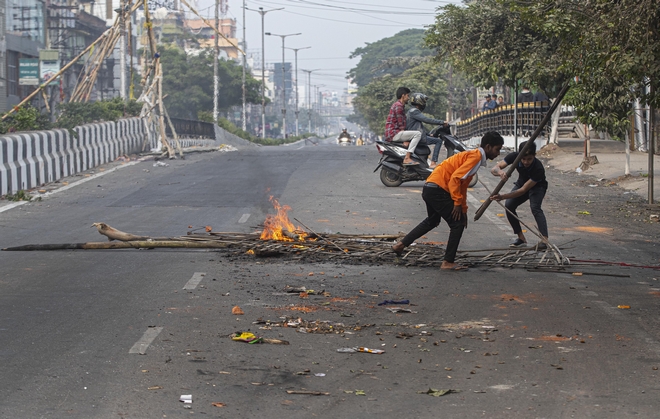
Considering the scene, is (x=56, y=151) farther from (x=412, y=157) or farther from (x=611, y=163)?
(x=611, y=163)

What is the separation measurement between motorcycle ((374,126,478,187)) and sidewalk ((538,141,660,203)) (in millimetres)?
3505

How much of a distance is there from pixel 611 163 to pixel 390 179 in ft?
25.6

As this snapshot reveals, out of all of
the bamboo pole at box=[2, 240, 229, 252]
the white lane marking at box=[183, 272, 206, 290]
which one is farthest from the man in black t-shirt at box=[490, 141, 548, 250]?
the white lane marking at box=[183, 272, 206, 290]

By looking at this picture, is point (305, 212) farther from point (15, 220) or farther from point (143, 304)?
point (143, 304)

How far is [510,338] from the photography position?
627 centimetres

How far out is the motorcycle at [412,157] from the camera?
1723cm

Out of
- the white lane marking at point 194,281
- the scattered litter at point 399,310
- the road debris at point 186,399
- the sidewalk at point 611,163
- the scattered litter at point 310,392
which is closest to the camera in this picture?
the road debris at point 186,399

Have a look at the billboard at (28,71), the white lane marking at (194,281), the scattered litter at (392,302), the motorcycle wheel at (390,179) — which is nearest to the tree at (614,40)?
the scattered litter at (392,302)

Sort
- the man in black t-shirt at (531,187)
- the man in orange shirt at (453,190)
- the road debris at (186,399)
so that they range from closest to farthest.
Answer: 1. the road debris at (186,399)
2. the man in orange shirt at (453,190)
3. the man in black t-shirt at (531,187)

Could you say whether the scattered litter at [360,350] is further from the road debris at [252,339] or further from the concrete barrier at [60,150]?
the concrete barrier at [60,150]

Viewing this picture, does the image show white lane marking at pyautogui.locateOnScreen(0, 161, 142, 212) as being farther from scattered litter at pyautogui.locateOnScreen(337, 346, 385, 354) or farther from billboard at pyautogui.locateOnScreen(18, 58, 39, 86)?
billboard at pyautogui.locateOnScreen(18, 58, 39, 86)

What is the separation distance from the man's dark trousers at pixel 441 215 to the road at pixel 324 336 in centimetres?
33

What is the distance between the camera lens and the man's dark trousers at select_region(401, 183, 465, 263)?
910 cm

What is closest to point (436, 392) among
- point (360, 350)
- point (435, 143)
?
point (360, 350)
